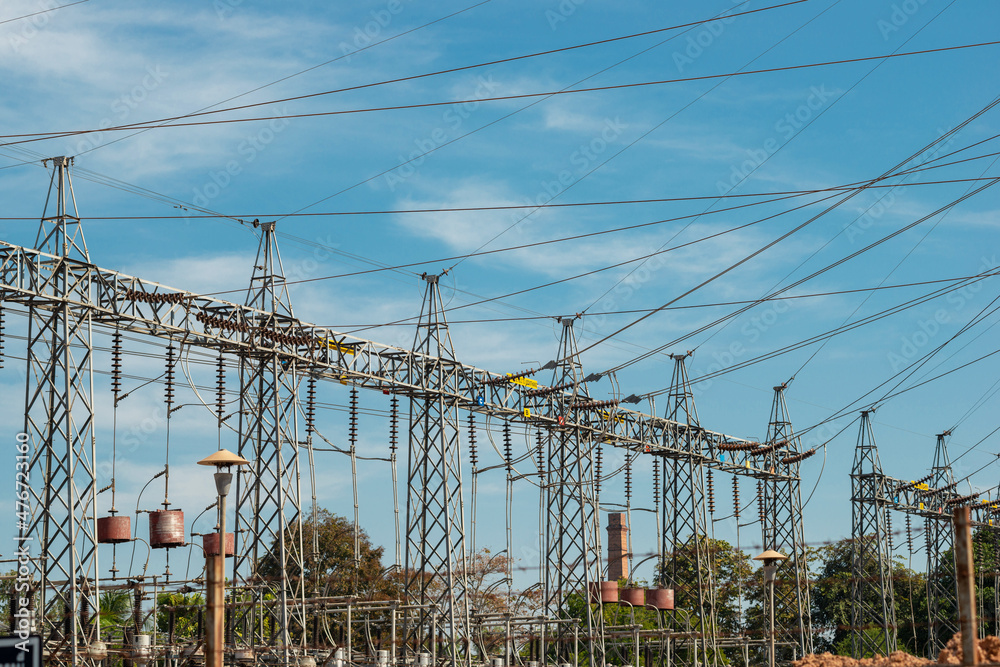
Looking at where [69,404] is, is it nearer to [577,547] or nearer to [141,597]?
[141,597]

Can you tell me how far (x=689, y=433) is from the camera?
34812 millimetres

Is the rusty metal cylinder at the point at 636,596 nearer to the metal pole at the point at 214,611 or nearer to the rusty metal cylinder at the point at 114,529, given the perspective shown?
the rusty metal cylinder at the point at 114,529

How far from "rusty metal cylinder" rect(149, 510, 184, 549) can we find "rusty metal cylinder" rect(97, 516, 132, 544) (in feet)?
2.07

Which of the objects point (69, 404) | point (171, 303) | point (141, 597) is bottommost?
point (141, 597)

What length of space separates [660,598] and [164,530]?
16.7 m

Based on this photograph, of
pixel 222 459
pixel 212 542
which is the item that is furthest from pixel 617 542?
pixel 222 459

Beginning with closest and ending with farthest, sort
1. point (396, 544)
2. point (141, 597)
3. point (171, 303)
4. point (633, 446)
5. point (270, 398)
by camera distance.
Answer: point (171, 303) < point (270, 398) < point (141, 597) < point (396, 544) < point (633, 446)

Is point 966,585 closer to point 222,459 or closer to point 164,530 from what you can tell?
point 222,459

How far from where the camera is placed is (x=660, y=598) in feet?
111

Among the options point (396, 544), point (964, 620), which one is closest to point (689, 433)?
point (396, 544)

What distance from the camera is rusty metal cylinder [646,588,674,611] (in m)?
33.8

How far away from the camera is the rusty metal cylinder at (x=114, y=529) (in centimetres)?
2112

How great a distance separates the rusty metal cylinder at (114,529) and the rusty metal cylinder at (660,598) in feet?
55.8

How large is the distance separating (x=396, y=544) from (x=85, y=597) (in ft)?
41.1
